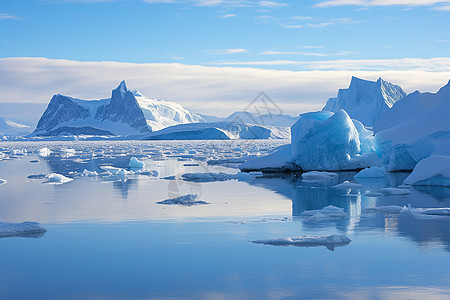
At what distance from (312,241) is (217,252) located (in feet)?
4.35

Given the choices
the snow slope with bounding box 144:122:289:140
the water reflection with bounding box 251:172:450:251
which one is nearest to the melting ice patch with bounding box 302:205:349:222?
the water reflection with bounding box 251:172:450:251

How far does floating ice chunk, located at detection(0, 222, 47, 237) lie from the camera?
340 inches

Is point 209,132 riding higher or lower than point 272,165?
higher

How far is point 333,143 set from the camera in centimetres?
2169

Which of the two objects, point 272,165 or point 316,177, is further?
point 272,165

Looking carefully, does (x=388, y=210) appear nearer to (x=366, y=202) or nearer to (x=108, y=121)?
(x=366, y=202)

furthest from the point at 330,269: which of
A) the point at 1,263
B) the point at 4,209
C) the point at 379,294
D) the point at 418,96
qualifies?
the point at 418,96

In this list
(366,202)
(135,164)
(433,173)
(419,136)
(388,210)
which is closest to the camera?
(388,210)

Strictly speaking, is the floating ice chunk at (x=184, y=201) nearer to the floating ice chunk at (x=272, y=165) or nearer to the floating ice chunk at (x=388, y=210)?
the floating ice chunk at (x=388, y=210)

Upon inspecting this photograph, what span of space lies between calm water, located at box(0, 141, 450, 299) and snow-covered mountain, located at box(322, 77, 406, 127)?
7183 cm

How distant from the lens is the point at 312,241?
783 centimetres

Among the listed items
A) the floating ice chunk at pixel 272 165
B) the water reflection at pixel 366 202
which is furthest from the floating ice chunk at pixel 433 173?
the floating ice chunk at pixel 272 165

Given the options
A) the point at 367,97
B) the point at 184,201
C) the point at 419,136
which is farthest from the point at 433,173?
the point at 367,97

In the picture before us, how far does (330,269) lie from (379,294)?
993mm
